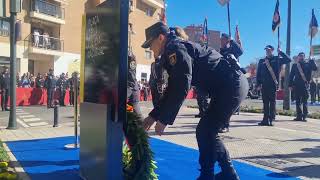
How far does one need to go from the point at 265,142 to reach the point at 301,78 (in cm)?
514

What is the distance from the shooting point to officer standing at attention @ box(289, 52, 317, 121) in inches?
484

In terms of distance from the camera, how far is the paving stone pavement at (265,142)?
5.92m

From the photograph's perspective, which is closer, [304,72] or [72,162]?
[72,162]

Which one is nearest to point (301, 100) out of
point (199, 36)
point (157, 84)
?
point (157, 84)

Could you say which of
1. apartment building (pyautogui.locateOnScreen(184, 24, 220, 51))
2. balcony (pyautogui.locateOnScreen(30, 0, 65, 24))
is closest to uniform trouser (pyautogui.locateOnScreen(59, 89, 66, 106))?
apartment building (pyautogui.locateOnScreen(184, 24, 220, 51))

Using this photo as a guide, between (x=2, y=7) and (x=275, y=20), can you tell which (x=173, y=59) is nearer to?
(x=2, y=7)

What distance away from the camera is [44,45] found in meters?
34.0

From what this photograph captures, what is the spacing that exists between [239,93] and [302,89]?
347 inches

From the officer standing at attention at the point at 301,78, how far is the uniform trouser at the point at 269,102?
2006 millimetres

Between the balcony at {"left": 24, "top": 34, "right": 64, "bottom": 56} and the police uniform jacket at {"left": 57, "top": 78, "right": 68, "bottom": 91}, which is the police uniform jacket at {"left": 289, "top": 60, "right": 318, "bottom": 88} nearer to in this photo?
the police uniform jacket at {"left": 57, "top": 78, "right": 68, "bottom": 91}

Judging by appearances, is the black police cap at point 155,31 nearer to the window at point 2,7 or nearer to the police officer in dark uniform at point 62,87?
the window at point 2,7

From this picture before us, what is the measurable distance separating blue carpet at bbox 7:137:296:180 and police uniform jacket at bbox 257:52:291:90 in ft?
14.3

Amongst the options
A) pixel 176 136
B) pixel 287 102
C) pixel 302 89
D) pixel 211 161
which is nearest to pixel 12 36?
pixel 176 136

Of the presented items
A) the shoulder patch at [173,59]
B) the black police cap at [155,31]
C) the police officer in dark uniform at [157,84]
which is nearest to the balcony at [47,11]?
the police officer in dark uniform at [157,84]
